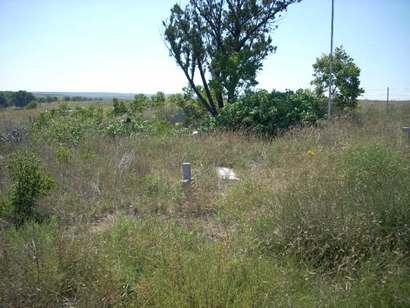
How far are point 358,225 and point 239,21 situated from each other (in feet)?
42.8

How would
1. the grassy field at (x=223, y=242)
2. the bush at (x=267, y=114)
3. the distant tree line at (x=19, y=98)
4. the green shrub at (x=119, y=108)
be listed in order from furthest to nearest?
the distant tree line at (x=19, y=98), the green shrub at (x=119, y=108), the bush at (x=267, y=114), the grassy field at (x=223, y=242)

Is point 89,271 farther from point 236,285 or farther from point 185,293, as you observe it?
point 236,285

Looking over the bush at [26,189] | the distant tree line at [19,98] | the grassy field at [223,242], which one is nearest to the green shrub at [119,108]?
the grassy field at [223,242]

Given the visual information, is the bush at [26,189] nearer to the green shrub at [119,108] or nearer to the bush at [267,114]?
the bush at [267,114]

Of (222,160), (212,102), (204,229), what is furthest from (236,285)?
(212,102)

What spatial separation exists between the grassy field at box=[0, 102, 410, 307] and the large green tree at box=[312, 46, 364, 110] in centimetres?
927

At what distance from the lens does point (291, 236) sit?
126 inches

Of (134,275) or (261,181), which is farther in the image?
(261,181)

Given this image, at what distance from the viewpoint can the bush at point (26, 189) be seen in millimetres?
4227

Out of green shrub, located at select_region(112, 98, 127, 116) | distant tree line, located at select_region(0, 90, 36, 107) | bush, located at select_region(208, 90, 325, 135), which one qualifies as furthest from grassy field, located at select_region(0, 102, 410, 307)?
distant tree line, located at select_region(0, 90, 36, 107)

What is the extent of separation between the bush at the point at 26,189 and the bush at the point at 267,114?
6810 millimetres

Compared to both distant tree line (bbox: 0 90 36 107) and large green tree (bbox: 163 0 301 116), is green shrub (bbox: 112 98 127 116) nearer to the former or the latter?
large green tree (bbox: 163 0 301 116)

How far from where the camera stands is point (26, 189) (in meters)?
4.32

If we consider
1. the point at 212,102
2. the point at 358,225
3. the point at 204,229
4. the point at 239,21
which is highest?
the point at 239,21
